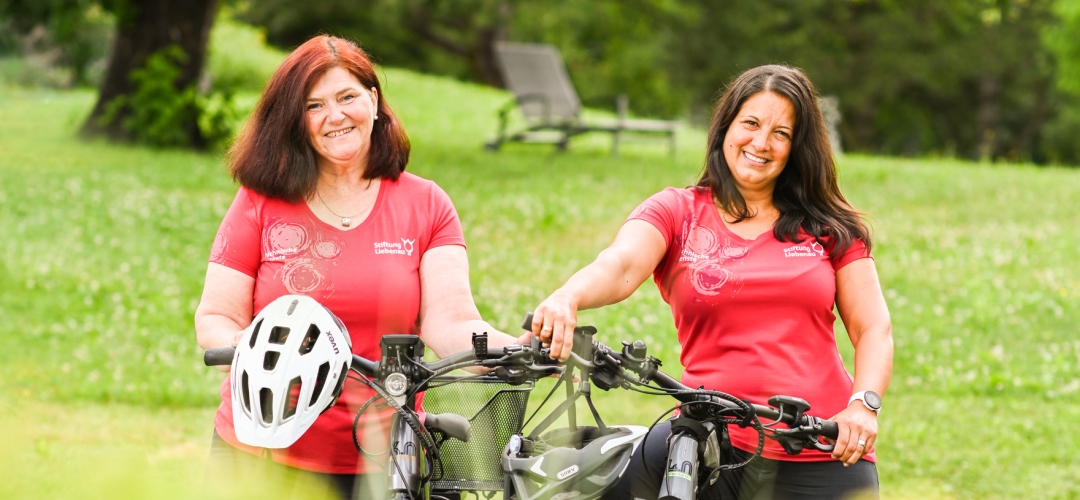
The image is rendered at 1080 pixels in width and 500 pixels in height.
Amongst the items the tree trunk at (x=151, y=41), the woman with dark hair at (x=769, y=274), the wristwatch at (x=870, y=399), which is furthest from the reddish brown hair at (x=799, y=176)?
the tree trunk at (x=151, y=41)

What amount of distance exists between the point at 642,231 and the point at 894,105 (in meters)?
44.6

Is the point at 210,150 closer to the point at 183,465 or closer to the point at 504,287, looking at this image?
the point at 504,287

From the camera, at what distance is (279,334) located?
2.33 meters

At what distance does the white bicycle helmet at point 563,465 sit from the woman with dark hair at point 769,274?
0.59 meters

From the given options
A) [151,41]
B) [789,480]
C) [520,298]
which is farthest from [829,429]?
[151,41]

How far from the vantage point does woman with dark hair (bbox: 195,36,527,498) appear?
308cm

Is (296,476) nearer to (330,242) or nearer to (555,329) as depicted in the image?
(330,242)

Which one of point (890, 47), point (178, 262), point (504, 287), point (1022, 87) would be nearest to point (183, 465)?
point (504, 287)

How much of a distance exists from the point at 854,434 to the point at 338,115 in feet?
5.23

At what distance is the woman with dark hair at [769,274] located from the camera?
3.16 meters

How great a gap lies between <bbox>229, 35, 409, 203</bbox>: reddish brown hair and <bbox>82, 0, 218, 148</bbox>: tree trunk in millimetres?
12995

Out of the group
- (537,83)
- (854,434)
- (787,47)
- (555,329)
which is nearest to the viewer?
(555,329)

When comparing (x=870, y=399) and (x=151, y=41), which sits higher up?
(x=151, y=41)

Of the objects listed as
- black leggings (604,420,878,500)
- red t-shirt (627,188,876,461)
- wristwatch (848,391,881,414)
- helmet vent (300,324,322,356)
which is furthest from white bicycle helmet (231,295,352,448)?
wristwatch (848,391,881,414)
